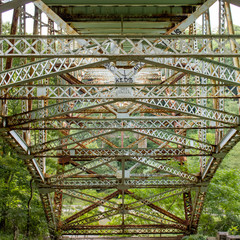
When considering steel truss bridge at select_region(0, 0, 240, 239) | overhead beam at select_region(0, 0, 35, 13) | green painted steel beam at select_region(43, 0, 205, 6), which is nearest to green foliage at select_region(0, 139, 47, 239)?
steel truss bridge at select_region(0, 0, 240, 239)

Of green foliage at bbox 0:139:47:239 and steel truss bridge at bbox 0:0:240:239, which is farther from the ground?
steel truss bridge at bbox 0:0:240:239

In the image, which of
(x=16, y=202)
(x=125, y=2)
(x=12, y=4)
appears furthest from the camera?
(x=16, y=202)

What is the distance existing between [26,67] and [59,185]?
11.5 m

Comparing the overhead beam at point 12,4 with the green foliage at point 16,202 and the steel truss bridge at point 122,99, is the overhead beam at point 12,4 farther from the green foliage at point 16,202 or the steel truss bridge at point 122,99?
the green foliage at point 16,202

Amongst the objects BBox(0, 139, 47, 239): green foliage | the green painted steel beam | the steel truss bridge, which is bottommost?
BBox(0, 139, 47, 239): green foliage

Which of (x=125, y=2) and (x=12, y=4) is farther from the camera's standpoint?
(x=125, y=2)

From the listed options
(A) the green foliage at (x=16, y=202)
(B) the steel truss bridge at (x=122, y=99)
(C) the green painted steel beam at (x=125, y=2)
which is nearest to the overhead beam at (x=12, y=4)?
(B) the steel truss bridge at (x=122, y=99)

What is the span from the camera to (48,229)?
24234 mm

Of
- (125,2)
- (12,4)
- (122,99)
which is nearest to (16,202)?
(122,99)

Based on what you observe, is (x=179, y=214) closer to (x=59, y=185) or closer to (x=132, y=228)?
(x=132, y=228)

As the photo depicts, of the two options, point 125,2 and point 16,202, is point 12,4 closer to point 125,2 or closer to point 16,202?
point 125,2

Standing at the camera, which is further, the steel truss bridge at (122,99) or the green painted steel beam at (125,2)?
the green painted steel beam at (125,2)

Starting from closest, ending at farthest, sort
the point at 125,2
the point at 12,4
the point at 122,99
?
the point at 12,4 < the point at 122,99 < the point at 125,2

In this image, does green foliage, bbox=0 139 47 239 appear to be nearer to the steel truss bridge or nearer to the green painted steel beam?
the steel truss bridge
